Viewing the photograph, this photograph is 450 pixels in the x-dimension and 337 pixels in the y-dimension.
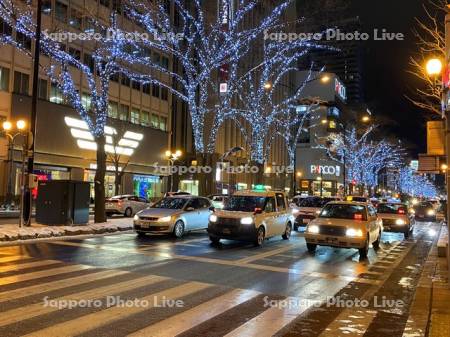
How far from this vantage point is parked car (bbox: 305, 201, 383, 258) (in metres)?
14.9

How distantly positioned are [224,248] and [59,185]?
8.31m

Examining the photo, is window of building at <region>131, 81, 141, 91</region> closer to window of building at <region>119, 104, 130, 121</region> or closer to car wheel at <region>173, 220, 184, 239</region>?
window of building at <region>119, 104, 130, 121</region>

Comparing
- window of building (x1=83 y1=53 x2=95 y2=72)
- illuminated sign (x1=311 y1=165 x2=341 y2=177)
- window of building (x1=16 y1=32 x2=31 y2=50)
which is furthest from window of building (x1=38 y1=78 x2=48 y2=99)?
illuminated sign (x1=311 y1=165 x2=341 y2=177)

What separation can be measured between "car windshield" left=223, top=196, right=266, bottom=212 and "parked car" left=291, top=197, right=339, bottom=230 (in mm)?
5899

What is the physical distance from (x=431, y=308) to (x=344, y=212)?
861 centimetres

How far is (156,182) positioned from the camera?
5141 cm

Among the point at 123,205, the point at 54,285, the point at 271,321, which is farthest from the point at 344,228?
the point at 123,205

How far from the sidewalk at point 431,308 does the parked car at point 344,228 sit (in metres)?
3.73

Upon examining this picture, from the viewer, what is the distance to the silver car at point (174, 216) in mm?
18016

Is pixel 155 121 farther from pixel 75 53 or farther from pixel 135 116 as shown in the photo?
pixel 75 53

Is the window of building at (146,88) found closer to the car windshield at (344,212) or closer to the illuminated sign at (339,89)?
the car windshield at (344,212)

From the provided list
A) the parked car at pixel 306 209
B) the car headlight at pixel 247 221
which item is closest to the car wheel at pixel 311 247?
the car headlight at pixel 247 221

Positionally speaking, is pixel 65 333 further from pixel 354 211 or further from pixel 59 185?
pixel 59 185

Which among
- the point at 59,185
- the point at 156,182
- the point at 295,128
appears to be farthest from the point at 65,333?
the point at 295,128
